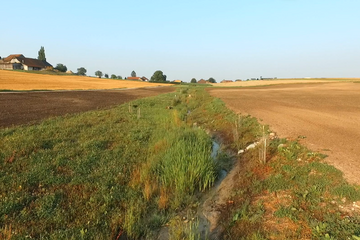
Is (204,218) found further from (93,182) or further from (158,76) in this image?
(158,76)

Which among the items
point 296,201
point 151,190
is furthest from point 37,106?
point 296,201

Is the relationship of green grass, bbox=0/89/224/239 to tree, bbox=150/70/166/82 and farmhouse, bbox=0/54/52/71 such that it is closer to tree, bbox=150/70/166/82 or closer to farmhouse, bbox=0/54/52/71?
farmhouse, bbox=0/54/52/71

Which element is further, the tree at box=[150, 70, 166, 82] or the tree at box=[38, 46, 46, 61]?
the tree at box=[150, 70, 166, 82]

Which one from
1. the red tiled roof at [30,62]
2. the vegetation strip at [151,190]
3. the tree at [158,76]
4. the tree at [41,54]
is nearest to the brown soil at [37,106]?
the vegetation strip at [151,190]

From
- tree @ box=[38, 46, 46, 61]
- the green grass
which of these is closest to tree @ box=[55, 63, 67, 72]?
tree @ box=[38, 46, 46, 61]

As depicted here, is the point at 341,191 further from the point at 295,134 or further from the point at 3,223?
the point at 3,223

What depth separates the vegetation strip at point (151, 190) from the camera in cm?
449

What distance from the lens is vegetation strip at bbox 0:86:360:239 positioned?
4.49 m

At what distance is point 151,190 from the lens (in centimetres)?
620

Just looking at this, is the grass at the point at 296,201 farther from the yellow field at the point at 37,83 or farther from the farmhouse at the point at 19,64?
the farmhouse at the point at 19,64

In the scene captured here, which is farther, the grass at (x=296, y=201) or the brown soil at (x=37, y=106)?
the brown soil at (x=37, y=106)

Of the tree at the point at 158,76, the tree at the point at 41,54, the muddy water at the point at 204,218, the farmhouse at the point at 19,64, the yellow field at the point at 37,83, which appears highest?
the tree at the point at 41,54

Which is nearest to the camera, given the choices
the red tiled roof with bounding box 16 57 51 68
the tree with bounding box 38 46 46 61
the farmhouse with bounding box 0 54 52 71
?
the farmhouse with bounding box 0 54 52 71

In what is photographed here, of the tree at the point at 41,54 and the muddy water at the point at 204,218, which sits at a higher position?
the tree at the point at 41,54
